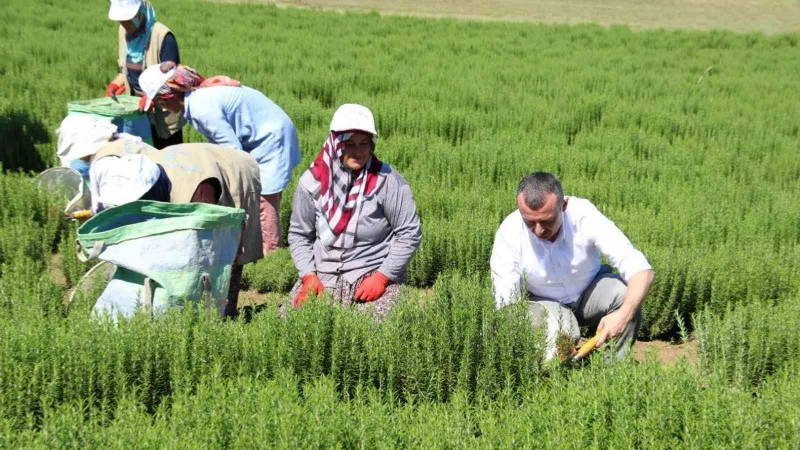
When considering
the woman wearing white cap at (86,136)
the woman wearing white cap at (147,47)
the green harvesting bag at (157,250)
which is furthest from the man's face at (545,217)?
the woman wearing white cap at (147,47)

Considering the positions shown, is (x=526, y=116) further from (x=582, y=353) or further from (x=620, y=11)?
(x=620, y=11)

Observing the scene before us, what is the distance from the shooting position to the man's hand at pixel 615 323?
3365 mm

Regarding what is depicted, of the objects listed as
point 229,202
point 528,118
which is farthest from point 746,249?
point 528,118

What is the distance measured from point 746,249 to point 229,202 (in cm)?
310

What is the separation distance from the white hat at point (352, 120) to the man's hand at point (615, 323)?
138 cm

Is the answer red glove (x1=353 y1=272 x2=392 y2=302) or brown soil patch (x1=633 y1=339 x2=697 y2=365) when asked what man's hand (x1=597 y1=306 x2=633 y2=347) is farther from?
red glove (x1=353 y1=272 x2=392 y2=302)

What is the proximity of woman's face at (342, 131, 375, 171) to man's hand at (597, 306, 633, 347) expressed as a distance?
1.35 meters

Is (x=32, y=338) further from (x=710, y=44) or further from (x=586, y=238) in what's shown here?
(x=710, y=44)

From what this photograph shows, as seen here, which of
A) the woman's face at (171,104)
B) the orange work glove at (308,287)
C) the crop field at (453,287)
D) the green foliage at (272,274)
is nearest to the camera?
the crop field at (453,287)

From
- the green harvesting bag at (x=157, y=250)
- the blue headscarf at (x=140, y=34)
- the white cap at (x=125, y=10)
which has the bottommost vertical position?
the green harvesting bag at (x=157, y=250)

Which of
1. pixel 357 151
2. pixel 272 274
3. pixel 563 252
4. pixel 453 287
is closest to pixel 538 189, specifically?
pixel 563 252

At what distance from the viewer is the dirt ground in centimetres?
2452

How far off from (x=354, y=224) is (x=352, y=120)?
0.56 m

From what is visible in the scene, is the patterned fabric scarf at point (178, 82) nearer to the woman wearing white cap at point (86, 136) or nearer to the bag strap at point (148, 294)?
the woman wearing white cap at point (86, 136)
